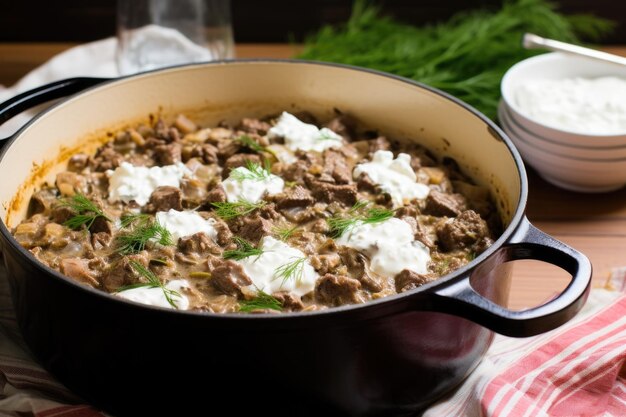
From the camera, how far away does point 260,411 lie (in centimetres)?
220

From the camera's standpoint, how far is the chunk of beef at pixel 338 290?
8.25 feet

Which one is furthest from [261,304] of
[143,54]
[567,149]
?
[143,54]

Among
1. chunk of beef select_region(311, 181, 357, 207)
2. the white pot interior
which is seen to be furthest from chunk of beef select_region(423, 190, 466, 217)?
chunk of beef select_region(311, 181, 357, 207)

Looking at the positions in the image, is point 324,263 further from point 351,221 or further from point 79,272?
point 79,272

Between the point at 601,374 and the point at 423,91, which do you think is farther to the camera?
the point at 423,91

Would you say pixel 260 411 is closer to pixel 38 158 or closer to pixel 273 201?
pixel 273 201

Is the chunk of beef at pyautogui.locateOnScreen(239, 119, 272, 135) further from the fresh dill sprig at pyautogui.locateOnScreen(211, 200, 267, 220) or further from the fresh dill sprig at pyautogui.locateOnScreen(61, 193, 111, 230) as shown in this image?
the fresh dill sprig at pyautogui.locateOnScreen(61, 193, 111, 230)

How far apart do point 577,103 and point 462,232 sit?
4.18 feet

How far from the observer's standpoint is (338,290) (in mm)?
2521

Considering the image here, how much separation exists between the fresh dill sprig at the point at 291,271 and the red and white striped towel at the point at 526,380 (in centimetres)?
55

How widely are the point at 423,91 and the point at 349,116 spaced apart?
41 cm

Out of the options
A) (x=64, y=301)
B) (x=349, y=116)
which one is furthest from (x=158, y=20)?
(x=64, y=301)

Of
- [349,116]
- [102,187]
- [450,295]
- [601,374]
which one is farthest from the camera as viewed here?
[349,116]

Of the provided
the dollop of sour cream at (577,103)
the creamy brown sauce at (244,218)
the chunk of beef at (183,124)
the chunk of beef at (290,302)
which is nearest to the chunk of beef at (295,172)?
the creamy brown sauce at (244,218)
